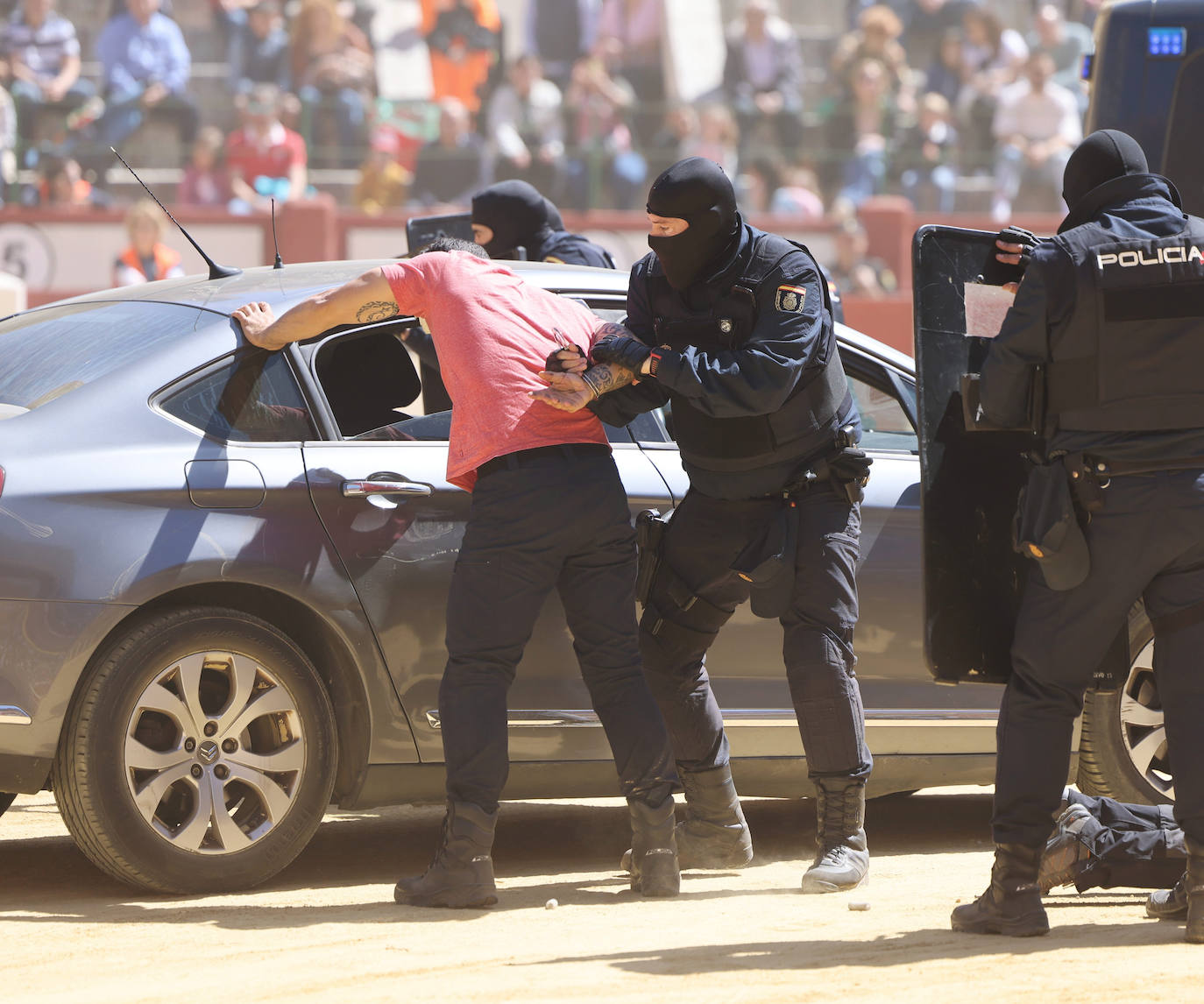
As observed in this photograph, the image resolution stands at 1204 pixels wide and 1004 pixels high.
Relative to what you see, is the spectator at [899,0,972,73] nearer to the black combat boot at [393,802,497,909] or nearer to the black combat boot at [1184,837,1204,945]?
the black combat boot at [393,802,497,909]

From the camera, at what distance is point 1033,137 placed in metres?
19.7

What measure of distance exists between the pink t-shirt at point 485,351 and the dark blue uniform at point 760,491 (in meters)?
0.19

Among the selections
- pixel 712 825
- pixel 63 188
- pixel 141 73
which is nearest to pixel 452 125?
pixel 141 73

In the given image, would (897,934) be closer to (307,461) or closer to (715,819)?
(715,819)

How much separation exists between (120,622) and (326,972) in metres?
1.17

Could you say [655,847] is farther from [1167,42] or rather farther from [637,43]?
[637,43]

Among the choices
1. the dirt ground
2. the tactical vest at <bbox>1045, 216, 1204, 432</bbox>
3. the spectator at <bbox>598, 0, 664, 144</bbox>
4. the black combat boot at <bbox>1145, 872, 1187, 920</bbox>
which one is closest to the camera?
the dirt ground

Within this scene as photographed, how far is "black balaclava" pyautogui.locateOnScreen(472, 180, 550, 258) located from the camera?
23.1 feet

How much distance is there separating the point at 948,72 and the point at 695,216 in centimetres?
1713

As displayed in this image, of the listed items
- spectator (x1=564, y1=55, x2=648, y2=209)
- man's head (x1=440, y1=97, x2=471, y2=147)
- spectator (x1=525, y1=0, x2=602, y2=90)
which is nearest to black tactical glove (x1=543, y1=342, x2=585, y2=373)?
spectator (x1=564, y1=55, x2=648, y2=209)

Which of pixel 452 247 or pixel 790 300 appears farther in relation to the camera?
pixel 452 247

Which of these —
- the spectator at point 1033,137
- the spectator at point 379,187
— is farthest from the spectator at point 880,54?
the spectator at point 379,187

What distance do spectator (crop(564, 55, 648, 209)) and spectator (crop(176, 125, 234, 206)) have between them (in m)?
3.58

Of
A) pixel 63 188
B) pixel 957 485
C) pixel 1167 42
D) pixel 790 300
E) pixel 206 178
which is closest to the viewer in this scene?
pixel 957 485
